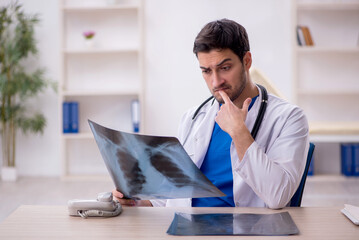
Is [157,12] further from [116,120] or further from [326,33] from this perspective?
[326,33]

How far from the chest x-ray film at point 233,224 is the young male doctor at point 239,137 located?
4.7 inches

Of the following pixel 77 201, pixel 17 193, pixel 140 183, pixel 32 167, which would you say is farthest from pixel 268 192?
pixel 32 167

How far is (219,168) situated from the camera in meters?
1.44

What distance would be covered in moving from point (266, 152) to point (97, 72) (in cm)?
366

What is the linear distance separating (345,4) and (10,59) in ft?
11.1

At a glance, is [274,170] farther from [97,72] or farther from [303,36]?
[97,72]

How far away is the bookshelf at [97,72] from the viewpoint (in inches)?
185

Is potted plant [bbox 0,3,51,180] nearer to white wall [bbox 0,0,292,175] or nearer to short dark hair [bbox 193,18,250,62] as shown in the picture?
white wall [bbox 0,0,292,175]

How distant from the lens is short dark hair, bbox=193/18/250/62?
1.35m

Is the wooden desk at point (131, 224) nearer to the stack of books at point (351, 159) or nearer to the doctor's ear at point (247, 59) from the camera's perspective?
the doctor's ear at point (247, 59)

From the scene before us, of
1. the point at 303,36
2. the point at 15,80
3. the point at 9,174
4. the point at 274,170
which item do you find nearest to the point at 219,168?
the point at 274,170

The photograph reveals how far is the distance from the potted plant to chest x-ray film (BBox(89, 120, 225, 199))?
347 centimetres

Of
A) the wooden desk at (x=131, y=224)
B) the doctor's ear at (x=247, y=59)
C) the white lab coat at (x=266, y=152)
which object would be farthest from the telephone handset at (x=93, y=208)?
the doctor's ear at (x=247, y=59)

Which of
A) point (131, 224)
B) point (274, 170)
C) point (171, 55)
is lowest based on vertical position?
point (131, 224)
